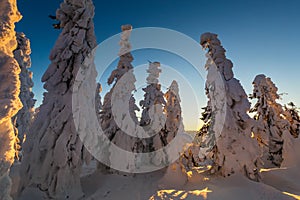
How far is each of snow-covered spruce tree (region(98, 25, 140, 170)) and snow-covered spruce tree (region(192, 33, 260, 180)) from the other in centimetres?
716

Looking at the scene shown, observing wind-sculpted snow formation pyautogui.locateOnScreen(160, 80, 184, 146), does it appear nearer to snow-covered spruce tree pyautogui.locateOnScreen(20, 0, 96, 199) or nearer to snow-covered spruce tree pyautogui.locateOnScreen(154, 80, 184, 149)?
snow-covered spruce tree pyautogui.locateOnScreen(154, 80, 184, 149)

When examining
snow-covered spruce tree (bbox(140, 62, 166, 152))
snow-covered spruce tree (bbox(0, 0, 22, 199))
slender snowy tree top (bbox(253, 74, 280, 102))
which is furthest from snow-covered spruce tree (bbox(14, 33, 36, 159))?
slender snowy tree top (bbox(253, 74, 280, 102))

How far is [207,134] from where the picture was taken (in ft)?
49.8

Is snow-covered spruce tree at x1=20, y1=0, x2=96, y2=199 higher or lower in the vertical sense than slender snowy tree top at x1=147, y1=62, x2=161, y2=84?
lower

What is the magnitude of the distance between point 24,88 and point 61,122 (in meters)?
20.5

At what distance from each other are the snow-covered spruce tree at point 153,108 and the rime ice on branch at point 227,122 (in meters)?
7.04

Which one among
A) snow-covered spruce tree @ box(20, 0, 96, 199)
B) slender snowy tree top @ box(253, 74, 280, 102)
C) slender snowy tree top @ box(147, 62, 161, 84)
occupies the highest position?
slender snowy tree top @ box(147, 62, 161, 84)

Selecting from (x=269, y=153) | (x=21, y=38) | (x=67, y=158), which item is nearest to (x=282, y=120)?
(x=269, y=153)

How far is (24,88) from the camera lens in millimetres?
26438

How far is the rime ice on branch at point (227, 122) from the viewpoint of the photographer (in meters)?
13.2

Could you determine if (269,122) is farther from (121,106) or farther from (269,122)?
(121,106)

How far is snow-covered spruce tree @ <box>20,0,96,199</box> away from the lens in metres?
9.84

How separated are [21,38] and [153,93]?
72.4 feet

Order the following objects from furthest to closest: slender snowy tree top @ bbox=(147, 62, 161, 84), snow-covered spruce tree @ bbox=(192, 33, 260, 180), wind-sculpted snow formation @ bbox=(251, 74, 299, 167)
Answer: slender snowy tree top @ bbox=(147, 62, 161, 84) → wind-sculpted snow formation @ bbox=(251, 74, 299, 167) → snow-covered spruce tree @ bbox=(192, 33, 260, 180)
